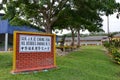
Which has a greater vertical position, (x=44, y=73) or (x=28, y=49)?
(x=28, y=49)

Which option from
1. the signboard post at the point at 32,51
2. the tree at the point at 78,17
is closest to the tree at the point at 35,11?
the tree at the point at 78,17

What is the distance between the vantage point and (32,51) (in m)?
10.8

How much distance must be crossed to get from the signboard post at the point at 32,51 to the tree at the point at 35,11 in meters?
9.71

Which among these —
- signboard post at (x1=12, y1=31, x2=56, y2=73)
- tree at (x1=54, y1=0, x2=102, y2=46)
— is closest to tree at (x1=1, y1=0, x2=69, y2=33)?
tree at (x1=54, y1=0, x2=102, y2=46)

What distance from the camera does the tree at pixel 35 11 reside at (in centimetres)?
2188

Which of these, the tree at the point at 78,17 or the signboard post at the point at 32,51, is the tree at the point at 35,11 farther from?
the signboard post at the point at 32,51

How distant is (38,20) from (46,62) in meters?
12.5

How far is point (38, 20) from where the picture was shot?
77.7 ft

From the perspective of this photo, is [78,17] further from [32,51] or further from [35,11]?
[32,51]

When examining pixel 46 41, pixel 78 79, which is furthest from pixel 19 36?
pixel 78 79

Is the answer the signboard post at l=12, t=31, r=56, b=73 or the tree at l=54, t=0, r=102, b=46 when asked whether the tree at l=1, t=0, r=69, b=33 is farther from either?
the signboard post at l=12, t=31, r=56, b=73

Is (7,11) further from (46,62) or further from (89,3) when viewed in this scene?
(46,62)

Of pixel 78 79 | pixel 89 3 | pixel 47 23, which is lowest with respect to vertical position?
pixel 78 79

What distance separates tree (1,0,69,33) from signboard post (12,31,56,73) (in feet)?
31.8
